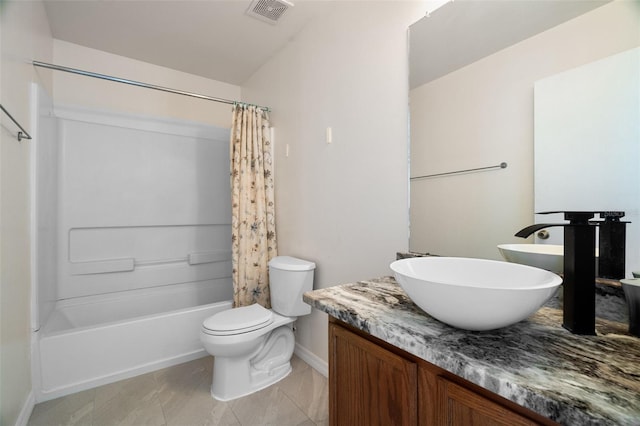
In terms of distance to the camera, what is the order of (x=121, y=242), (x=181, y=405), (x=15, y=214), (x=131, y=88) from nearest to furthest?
(x=15, y=214) < (x=181, y=405) < (x=121, y=242) < (x=131, y=88)

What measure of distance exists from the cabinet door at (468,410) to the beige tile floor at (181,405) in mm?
1103

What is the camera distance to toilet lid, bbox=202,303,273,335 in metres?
1.63

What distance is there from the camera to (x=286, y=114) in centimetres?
232

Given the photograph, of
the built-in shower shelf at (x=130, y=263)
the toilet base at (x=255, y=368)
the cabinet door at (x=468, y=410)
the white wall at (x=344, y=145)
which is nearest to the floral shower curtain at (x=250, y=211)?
the white wall at (x=344, y=145)

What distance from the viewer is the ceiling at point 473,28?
964 millimetres

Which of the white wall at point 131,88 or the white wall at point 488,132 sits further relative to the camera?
the white wall at point 131,88

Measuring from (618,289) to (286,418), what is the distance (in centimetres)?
151

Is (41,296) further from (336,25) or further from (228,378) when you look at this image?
(336,25)

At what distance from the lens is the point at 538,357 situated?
23.1 inches

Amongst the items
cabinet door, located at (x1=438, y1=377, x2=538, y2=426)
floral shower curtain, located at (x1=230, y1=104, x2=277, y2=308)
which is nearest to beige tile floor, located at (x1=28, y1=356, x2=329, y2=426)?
floral shower curtain, located at (x1=230, y1=104, x2=277, y2=308)

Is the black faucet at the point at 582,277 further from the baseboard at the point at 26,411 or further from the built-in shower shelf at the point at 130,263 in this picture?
the built-in shower shelf at the point at 130,263

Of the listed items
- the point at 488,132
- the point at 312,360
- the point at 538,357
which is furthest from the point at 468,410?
the point at 312,360

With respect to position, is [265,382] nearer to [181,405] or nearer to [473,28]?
[181,405]

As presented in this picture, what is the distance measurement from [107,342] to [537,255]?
235 centimetres
